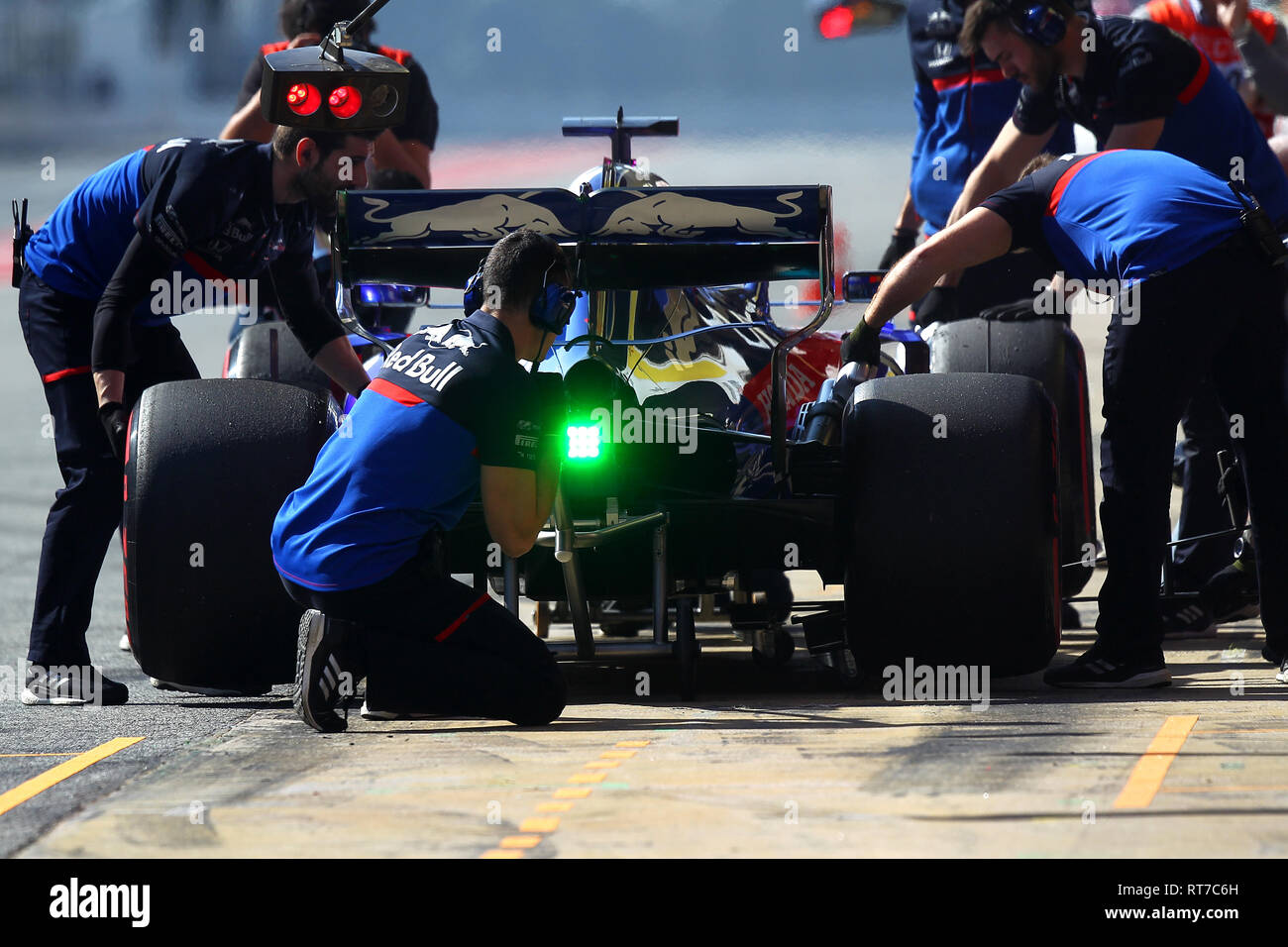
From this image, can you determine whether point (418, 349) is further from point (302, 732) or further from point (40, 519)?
point (40, 519)

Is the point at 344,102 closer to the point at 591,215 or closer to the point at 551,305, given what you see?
the point at 591,215

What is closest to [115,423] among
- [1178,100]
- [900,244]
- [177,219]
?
[177,219]

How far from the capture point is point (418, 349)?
437 centimetres

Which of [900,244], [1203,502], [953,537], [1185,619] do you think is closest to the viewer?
[953,537]

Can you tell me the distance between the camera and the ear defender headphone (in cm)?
548

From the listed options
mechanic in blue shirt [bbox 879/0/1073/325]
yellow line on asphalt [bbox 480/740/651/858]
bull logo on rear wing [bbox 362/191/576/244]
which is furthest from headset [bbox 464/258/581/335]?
mechanic in blue shirt [bbox 879/0/1073/325]

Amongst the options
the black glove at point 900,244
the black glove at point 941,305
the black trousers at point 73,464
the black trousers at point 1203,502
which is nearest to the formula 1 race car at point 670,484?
the black trousers at point 73,464

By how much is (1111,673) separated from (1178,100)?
6.14ft

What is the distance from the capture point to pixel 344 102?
16.9ft

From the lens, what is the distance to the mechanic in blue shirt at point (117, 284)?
5.11m

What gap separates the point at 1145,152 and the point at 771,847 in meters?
2.84

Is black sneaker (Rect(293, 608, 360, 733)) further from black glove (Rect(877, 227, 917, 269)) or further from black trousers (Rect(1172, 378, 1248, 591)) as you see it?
black glove (Rect(877, 227, 917, 269))
